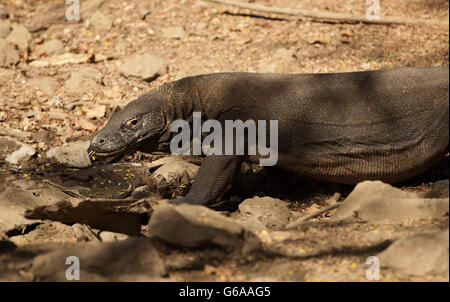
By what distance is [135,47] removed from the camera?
10414mm

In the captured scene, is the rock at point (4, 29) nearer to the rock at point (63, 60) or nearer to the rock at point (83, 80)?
the rock at point (63, 60)

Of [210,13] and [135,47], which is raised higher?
[210,13]

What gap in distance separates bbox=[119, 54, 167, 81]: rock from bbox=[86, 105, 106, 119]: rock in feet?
3.04

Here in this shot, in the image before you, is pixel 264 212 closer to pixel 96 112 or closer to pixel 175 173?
pixel 175 173

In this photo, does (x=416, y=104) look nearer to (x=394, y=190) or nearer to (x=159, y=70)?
(x=394, y=190)

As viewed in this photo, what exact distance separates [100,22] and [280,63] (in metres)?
3.89

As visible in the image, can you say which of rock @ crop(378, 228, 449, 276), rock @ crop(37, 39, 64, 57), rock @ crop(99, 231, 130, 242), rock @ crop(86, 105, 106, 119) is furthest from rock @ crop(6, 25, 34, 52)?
rock @ crop(378, 228, 449, 276)

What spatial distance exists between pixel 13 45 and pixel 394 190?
7862 mm

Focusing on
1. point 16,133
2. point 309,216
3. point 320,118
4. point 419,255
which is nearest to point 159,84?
point 16,133

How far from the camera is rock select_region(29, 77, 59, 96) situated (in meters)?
9.54

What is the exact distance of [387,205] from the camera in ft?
16.5

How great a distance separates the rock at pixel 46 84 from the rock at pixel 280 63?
3396 mm

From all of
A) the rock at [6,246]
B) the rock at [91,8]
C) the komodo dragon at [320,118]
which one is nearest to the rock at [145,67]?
the rock at [91,8]
